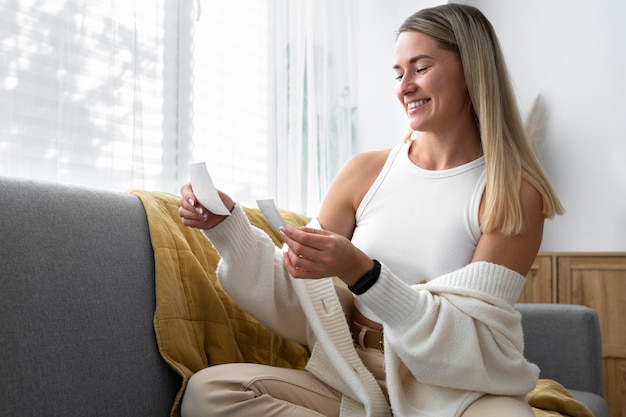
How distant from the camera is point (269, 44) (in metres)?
2.76

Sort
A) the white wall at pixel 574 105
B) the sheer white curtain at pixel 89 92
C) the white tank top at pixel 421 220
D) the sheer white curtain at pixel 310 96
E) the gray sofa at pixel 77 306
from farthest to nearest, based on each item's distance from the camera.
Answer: the white wall at pixel 574 105
the sheer white curtain at pixel 310 96
the sheer white curtain at pixel 89 92
the white tank top at pixel 421 220
the gray sofa at pixel 77 306

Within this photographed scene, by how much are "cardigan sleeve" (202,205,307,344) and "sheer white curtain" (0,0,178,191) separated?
0.58 metres

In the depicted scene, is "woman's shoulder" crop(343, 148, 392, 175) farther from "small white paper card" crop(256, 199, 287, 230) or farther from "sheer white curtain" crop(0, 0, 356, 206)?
"sheer white curtain" crop(0, 0, 356, 206)

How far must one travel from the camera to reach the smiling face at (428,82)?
1575 mm

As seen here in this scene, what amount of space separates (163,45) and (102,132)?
426mm

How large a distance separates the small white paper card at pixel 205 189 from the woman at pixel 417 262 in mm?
49

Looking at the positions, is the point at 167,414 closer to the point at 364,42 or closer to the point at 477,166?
the point at 477,166

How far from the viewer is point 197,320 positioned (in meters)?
1.50

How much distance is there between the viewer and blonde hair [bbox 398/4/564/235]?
1.53m

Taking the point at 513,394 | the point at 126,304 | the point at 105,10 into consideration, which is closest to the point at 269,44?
the point at 105,10

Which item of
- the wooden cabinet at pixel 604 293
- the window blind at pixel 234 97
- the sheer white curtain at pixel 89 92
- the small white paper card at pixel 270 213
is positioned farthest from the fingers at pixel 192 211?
the wooden cabinet at pixel 604 293

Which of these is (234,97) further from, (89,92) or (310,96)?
(89,92)

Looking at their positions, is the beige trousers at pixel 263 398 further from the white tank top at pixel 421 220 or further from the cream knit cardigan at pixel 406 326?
the white tank top at pixel 421 220

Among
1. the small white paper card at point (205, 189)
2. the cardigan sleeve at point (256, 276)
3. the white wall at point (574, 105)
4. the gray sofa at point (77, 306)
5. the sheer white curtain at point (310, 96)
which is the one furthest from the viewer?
the white wall at point (574, 105)
